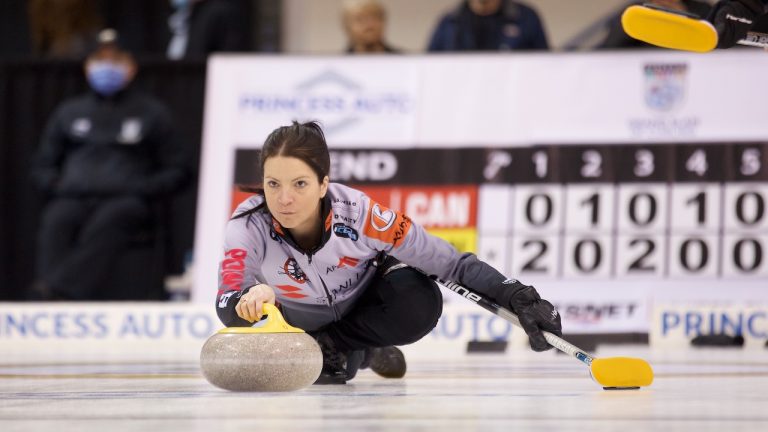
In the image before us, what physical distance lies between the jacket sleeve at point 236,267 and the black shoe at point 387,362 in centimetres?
83

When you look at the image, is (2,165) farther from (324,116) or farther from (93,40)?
(324,116)

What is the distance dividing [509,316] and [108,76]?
5.75 m

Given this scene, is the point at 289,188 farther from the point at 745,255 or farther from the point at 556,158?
Result: the point at 745,255

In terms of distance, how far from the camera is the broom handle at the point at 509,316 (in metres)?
3.99

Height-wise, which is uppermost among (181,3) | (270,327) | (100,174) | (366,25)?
(181,3)

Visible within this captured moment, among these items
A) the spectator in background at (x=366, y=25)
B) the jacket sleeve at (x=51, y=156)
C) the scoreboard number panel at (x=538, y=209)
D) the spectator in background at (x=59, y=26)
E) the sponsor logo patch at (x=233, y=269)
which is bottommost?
the sponsor logo patch at (x=233, y=269)

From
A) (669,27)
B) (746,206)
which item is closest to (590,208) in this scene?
(746,206)

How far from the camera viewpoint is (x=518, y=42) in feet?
A: 29.3

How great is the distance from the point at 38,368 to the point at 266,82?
146 inches

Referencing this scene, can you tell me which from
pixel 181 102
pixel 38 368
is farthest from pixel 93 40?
pixel 38 368

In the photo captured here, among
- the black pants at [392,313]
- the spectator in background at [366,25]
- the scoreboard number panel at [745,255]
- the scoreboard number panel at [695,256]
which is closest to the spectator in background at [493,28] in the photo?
the spectator in background at [366,25]

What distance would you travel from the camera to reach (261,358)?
3.71m

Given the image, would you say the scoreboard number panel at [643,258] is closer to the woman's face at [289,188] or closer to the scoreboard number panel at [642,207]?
the scoreboard number panel at [642,207]

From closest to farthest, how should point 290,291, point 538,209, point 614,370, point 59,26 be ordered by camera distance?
1. point 614,370
2. point 290,291
3. point 538,209
4. point 59,26
